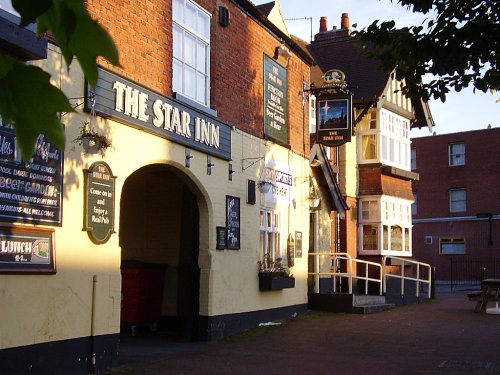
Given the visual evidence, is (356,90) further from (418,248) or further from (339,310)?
(418,248)

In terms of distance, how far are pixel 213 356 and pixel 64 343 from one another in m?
2.75

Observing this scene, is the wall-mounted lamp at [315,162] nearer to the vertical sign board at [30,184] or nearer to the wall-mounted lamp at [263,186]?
the wall-mounted lamp at [263,186]

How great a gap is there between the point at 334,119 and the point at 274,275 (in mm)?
4770

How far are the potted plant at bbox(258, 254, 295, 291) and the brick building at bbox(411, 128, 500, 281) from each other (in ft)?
91.0

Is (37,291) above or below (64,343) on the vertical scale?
above

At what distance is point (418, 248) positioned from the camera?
1692 inches

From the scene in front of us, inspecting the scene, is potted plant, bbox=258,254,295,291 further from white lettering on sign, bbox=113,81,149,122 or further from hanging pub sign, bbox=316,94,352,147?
white lettering on sign, bbox=113,81,149,122

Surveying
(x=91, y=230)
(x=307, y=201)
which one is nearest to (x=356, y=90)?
(x=307, y=201)

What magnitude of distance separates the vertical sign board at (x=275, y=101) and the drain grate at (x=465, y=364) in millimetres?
6337

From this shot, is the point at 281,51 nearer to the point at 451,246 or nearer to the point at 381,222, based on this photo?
the point at 381,222

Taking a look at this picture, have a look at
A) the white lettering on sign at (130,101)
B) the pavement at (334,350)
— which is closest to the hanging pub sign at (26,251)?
the pavement at (334,350)

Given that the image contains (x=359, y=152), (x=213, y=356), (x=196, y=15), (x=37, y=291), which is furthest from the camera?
(x=359, y=152)

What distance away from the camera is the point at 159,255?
13227 mm

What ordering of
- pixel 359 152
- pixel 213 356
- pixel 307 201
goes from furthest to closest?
pixel 359 152, pixel 307 201, pixel 213 356
